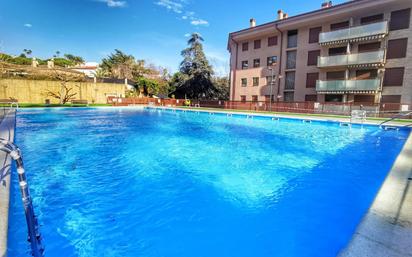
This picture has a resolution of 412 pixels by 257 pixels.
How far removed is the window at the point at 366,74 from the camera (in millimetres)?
19503

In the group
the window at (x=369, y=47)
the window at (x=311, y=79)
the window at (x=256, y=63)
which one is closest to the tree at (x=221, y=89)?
the window at (x=256, y=63)

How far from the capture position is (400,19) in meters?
18.0

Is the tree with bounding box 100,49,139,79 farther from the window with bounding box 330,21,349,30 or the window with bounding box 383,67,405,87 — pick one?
the window with bounding box 383,67,405,87

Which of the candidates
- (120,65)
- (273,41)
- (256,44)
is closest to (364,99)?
(273,41)

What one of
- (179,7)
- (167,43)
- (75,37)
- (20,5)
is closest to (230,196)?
(20,5)

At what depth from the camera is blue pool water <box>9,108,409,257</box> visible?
301 centimetres

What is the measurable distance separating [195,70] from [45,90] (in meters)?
20.8

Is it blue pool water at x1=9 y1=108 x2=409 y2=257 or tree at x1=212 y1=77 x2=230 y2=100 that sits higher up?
tree at x1=212 y1=77 x2=230 y2=100

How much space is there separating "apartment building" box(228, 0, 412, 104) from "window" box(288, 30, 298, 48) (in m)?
0.02

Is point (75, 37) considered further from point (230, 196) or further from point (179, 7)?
point (230, 196)

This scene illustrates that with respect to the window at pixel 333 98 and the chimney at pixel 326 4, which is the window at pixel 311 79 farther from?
the chimney at pixel 326 4

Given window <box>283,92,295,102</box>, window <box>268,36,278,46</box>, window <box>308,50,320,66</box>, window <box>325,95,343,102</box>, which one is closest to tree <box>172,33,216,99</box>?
window <box>268,36,278,46</box>

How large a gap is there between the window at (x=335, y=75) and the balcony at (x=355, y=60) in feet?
4.08

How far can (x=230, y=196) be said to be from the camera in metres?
4.52
